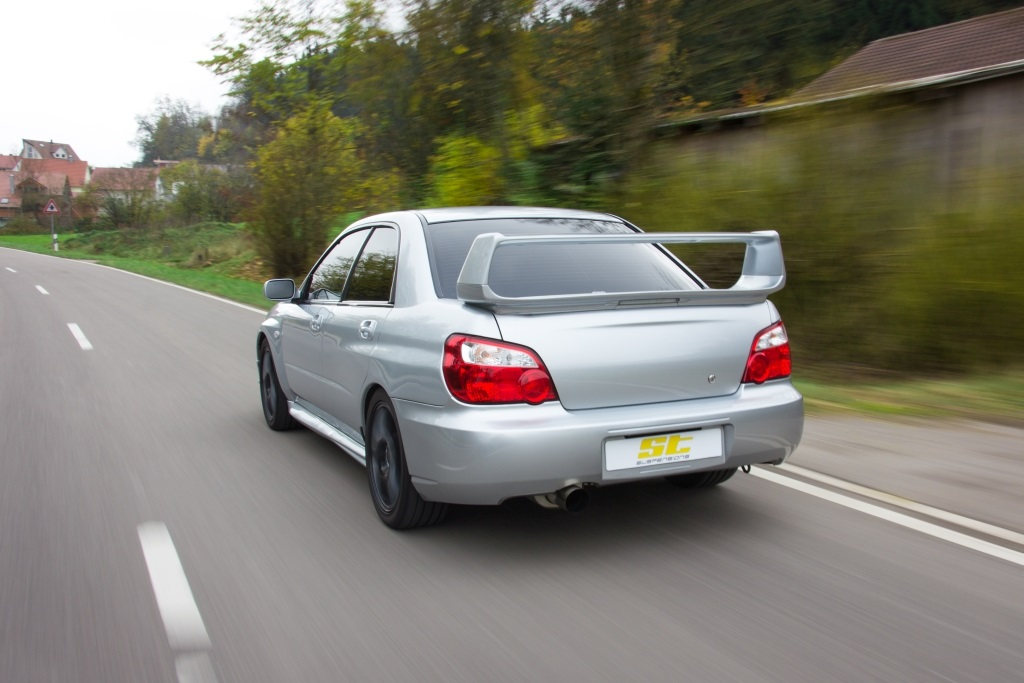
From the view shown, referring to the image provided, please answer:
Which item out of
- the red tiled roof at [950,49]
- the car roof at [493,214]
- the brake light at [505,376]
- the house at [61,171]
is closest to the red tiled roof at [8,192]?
the house at [61,171]

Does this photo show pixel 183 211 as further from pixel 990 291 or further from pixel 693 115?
pixel 990 291

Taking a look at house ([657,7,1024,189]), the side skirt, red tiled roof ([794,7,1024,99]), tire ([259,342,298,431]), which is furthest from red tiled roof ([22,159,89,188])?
the side skirt

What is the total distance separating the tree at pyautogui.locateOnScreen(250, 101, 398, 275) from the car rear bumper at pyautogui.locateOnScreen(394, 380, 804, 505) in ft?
53.7

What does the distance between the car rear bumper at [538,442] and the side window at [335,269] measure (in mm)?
1664

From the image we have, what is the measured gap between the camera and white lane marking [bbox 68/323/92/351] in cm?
1189

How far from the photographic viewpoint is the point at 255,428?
23.2 ft

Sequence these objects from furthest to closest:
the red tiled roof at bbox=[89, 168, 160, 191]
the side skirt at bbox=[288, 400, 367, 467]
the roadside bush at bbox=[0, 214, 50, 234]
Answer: the roadside bush at bbox=[0, 214, 50, 234] < the red tiled roof at bbox=[89, 168, 160, 191] < the side skirt at bbox=[288, 400, 367, 467]

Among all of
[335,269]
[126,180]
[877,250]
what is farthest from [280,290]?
[126,180]

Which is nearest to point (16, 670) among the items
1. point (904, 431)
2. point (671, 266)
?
point (671, 266)

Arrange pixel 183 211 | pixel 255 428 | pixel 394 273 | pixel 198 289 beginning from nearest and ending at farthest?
pixel 394 273
pixel 255 428
pixel 198 289
pixel 183 211

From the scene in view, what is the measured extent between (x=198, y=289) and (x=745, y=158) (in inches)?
608

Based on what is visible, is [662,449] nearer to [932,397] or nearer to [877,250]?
[932,397]

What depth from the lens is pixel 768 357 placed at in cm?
440

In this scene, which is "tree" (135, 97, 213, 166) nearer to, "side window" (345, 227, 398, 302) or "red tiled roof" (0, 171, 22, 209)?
"red tiled roof" (0, 171, 22, 209)
